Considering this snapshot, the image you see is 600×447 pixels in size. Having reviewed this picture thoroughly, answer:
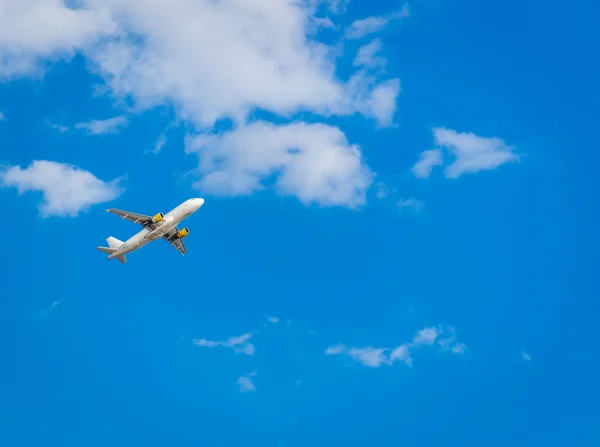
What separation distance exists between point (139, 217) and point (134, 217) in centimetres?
122

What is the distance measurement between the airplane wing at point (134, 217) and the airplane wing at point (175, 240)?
1205cm

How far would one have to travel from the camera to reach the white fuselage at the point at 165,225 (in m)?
172

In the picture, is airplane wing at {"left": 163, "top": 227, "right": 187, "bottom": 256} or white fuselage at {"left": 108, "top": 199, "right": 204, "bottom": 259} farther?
airplane wing at {"left": 163, "top": 227, "right": 187, "bottom": 256}

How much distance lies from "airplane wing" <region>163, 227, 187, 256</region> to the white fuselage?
28.3ft

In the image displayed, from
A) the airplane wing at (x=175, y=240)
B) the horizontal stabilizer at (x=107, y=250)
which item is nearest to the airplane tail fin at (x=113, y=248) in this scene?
the horizontal stabilizer at (x=107, y=250)

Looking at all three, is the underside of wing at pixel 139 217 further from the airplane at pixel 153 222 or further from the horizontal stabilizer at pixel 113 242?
the horizontal stabilizer at pixel 113 242

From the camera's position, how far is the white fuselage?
17250cm

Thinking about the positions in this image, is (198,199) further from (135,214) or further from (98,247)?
(98,247)

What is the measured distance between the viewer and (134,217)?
174 metres

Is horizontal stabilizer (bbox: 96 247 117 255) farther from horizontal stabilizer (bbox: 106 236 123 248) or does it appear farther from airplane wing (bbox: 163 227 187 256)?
airplane wing (bbox: 163 227 187 256)

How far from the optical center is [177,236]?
615ft

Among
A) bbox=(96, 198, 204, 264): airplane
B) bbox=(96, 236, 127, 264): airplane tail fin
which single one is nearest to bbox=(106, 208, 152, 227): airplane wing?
bbox=(96, 198, 204, 264): airplane

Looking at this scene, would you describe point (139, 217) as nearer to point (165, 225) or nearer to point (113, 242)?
point (165, 225)

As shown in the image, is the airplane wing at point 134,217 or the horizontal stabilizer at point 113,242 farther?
the horizontal stabilizer at point 113,242
